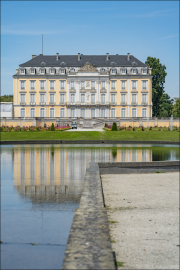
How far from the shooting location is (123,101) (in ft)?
239

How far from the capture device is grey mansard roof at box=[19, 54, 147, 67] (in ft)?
241

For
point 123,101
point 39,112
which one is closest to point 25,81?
point 39,112

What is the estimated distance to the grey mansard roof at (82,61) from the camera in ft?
241

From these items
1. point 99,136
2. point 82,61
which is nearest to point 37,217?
point 99,136

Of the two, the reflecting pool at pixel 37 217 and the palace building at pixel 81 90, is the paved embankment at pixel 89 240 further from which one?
the palace building at pixel 81 90

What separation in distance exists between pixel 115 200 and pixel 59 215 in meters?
2.54

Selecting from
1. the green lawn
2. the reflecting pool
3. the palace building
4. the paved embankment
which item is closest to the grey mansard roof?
the palace building

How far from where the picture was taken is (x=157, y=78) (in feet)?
252

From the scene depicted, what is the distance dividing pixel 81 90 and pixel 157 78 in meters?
18.3

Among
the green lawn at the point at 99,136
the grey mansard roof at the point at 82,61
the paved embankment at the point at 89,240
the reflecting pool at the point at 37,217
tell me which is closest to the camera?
the paved embankment at the point at 89,240

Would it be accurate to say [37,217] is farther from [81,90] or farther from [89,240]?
[81,90]

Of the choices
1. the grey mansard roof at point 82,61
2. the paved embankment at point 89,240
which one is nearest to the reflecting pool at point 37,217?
the paved embankment at point 89,240

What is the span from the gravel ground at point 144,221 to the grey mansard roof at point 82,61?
64.3 metres

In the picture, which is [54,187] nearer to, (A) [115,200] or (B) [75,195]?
(B) [75,195]
